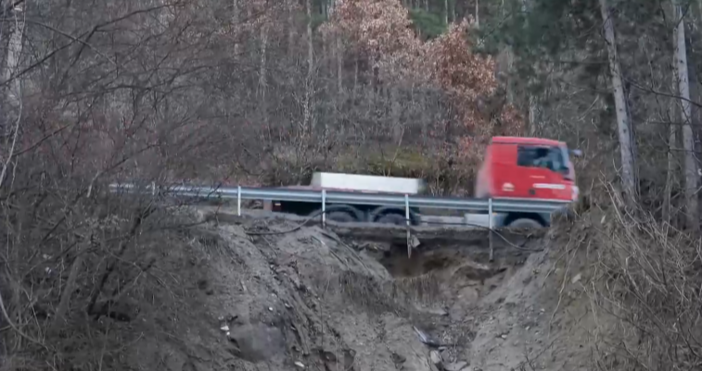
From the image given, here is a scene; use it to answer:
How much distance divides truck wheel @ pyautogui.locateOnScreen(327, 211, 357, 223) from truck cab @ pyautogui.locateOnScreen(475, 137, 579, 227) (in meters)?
4.87

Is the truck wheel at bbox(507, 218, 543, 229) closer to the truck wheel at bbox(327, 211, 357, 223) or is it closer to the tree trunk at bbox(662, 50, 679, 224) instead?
the truck wheel at bbox(327, 211, 357, 223)

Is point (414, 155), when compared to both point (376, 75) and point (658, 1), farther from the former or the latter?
point (658, 1)

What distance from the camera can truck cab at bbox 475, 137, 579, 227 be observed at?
23.8 meters

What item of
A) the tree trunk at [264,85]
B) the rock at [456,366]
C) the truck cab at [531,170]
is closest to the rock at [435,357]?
the rock at [456,366]

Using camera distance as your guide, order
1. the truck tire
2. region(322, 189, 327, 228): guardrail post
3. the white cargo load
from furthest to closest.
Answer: the white cargo load < the truck tire < region(322, 189, 327, 228): guardrail post

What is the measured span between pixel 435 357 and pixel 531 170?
24.8ft

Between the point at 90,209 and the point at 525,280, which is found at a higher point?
the point at 90,209

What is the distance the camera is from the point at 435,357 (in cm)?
1814

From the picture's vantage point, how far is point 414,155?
32781mm

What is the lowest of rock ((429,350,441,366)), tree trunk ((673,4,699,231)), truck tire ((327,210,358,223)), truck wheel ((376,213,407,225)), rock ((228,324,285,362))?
rock ((429,350,441,366))

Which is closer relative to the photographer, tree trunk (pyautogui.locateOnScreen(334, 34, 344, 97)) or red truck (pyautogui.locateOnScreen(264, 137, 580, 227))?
red truck (pyautogui.locateOnScreen(264, 137, 580, 227))

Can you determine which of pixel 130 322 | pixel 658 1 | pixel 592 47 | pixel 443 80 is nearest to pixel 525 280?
pixel 592 47

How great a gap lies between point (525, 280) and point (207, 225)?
6462 mm

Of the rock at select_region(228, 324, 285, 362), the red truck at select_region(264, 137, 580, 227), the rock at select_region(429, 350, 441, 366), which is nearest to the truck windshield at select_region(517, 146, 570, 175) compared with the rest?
the red truck at select_region(264, 137, 580, 227)
